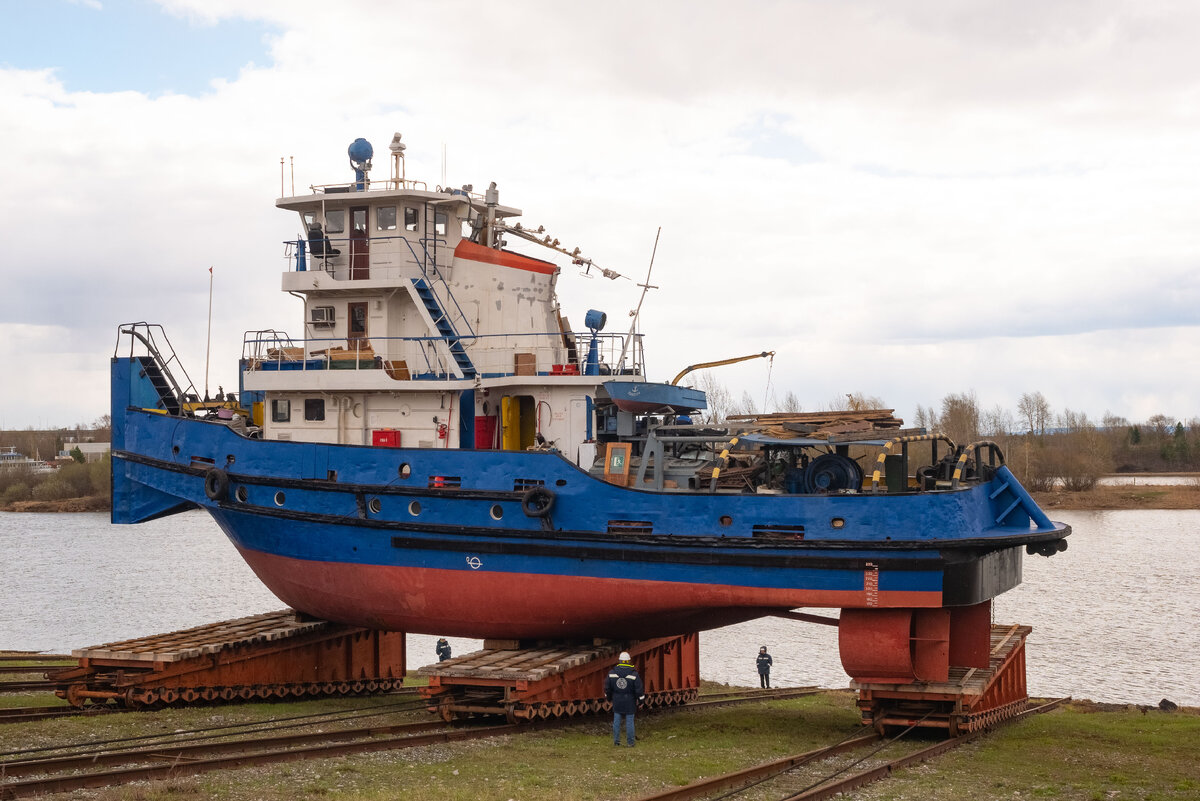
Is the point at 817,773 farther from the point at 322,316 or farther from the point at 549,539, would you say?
the point at 322,316

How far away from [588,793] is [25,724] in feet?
20.6

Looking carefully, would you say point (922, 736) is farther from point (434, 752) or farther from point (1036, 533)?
point (434, 752)

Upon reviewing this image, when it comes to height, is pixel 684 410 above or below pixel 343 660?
above

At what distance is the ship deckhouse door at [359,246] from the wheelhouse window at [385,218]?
217 mm

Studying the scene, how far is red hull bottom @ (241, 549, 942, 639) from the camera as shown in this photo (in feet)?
41.1

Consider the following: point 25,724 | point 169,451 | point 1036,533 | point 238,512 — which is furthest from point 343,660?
point 1036,533

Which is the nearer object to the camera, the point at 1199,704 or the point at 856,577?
the point at 856,577

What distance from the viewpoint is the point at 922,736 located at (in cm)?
1258

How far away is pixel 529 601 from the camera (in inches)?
534

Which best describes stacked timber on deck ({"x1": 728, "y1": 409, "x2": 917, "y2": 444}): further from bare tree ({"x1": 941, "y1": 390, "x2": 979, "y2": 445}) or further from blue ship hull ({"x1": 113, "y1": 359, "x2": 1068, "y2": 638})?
bare tree ({"x1": 941, "y1": 390, "x2": 979, "y2": 445})

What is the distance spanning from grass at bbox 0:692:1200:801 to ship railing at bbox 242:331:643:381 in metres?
4.41

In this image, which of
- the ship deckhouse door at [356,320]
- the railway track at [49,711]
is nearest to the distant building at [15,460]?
the ship deckhouse door at [356,320]

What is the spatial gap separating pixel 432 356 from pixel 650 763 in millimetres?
6656

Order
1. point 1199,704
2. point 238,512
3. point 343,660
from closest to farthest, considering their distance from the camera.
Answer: point 238,512 < point 343,660 < point 1199,704
